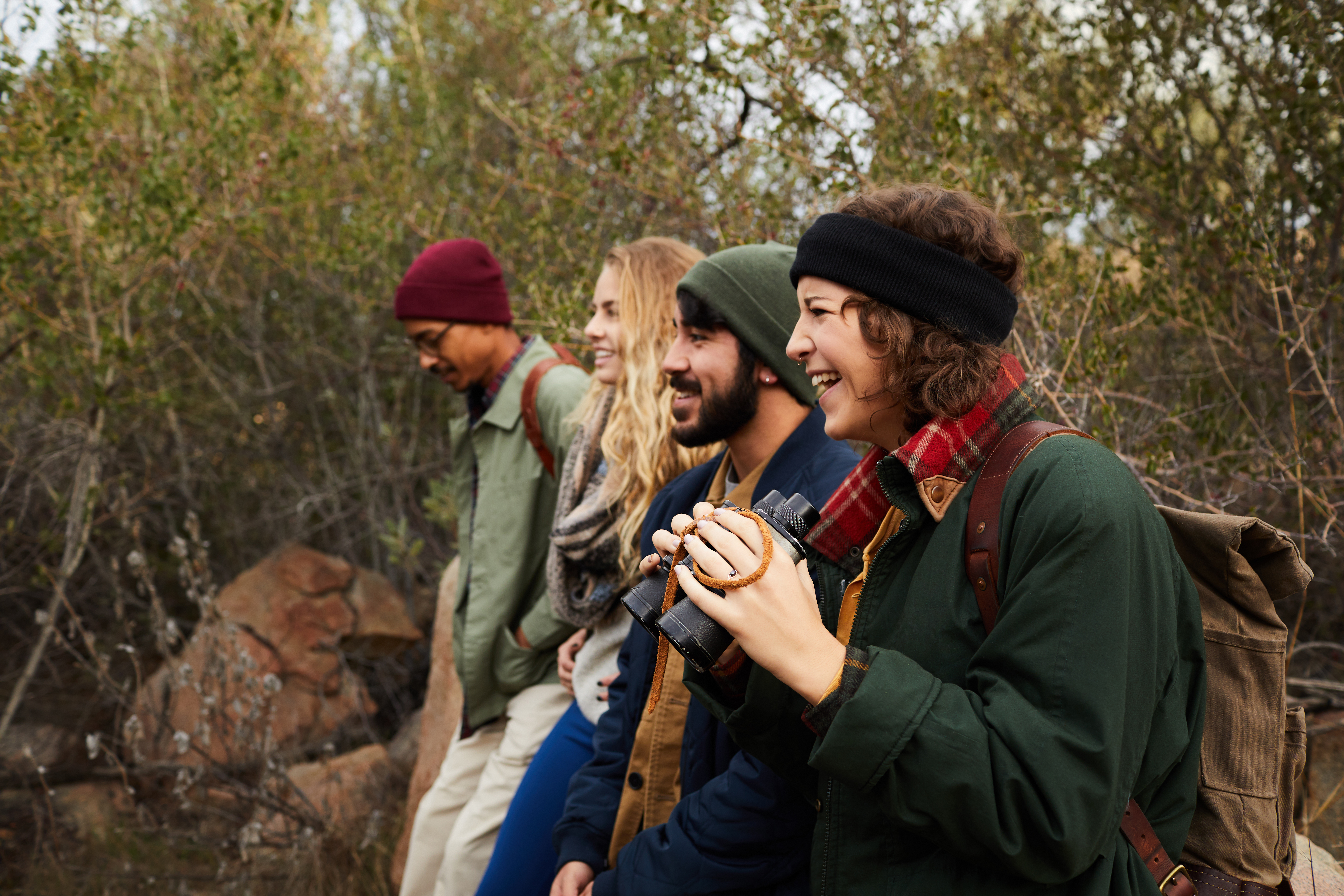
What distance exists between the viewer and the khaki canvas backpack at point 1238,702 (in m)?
1.54

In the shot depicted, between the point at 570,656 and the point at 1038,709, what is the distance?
2124 mm

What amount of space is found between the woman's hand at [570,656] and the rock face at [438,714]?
4.49ft

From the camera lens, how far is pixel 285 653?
620 cm

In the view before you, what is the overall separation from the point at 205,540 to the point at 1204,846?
7115 mm

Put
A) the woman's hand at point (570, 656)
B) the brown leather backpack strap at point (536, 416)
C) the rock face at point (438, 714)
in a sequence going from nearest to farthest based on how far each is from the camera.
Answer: the woman's hand at point (570, 656) → the brown leather backpack strap at point (536, 416) → the rock face at point (438, 714)

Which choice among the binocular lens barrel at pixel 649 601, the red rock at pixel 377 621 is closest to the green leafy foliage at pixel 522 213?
the red rock at pixel 377 621

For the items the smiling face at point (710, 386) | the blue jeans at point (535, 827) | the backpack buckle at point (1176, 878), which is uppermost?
the smiling face at point (710, 386)

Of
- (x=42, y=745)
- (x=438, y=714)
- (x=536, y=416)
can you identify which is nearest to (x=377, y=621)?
(x=438, y=714)

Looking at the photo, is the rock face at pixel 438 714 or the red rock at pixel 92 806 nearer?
the rock face at pixel 438 714

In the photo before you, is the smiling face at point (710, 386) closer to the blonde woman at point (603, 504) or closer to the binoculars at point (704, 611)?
the blonde woman at point (603, 504)

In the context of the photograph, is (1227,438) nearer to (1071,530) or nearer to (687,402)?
(687,402)

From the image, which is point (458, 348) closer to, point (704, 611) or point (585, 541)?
point (585, 541)

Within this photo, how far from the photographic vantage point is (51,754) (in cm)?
605

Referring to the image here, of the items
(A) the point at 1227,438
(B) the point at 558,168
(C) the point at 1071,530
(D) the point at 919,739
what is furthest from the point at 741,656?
(B) the point at 558,168
